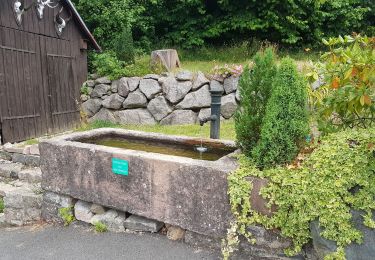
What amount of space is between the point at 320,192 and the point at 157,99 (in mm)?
5943

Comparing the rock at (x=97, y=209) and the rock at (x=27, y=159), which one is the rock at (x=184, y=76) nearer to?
the rock at (x=27, y=159)

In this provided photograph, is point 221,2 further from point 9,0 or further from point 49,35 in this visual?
point 9,0

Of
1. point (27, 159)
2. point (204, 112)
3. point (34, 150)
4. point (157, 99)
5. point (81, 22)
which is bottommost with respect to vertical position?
point (27, 159)

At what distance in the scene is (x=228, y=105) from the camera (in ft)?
24.1

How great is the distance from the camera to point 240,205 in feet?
8.04

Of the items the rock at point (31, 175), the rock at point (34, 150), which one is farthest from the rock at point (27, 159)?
the rock at point (31, 175)

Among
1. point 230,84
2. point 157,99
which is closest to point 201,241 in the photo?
point 230,84

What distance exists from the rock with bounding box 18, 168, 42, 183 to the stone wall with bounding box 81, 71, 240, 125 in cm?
345

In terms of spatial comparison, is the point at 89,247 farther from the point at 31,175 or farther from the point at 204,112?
the point at 204,112

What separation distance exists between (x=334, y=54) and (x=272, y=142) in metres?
1.10

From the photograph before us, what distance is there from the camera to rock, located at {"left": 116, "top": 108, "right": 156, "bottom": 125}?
308 inches

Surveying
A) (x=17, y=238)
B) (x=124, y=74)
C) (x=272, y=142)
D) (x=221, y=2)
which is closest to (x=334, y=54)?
(x=272, y=142)

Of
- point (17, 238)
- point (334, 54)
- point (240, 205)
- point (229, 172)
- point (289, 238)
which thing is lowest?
point (17, 238)

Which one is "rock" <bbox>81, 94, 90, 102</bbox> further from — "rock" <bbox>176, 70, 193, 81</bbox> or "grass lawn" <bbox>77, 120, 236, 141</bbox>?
"rock" <bbox>176, 70, 193, 81</bbox>
